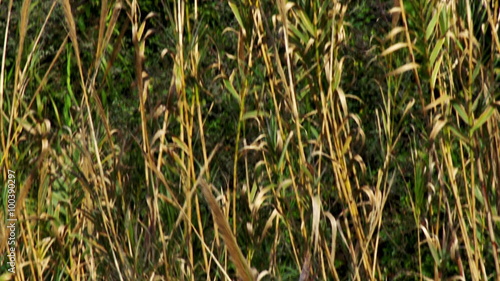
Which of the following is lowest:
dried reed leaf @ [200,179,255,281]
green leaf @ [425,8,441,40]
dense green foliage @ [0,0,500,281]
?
dense green foliage @ [0,0,500,281]

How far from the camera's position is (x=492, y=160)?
1.99 metres

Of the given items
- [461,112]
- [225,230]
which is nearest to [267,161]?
[461,112]

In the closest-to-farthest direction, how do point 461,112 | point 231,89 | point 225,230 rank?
1. point 225,230
2. point 461,112
3. point 231,89

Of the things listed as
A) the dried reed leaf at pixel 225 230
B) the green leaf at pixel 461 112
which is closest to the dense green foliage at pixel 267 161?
the green leaf at pixel 461 112

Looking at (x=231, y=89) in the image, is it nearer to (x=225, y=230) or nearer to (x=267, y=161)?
(x=267, y=161)

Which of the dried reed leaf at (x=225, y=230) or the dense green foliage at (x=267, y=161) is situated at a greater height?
the dried reed leaf at (x=225, y=230)

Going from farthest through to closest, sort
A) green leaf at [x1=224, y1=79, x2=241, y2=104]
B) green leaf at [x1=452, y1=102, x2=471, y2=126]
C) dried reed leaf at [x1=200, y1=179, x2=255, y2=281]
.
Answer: green leaf at [x1=224, y1=79, x2=241, y2=104] < green leaf at [x1=452, y1=102, x2=471, y2=126] < dried reed leaf at [x1=200, y1=179, x2=255, y2=281]

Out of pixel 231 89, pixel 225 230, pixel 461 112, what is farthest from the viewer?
pixel 231 89

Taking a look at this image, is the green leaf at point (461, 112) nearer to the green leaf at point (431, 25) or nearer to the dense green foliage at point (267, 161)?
the dense green foliage at point (267, 161)

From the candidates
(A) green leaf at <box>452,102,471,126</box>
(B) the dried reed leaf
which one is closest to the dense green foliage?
(A) green leaf at <box>452,102,471,126</box>

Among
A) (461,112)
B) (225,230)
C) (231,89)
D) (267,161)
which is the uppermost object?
(225,230)

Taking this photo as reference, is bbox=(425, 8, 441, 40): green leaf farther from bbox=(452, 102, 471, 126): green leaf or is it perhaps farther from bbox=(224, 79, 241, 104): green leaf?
bbox=(224, 79, 241, 104): green leaf

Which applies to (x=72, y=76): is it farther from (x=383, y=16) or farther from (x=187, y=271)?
(x=187, y=271)

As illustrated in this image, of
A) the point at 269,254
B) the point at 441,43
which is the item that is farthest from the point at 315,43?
the point at 269,254
